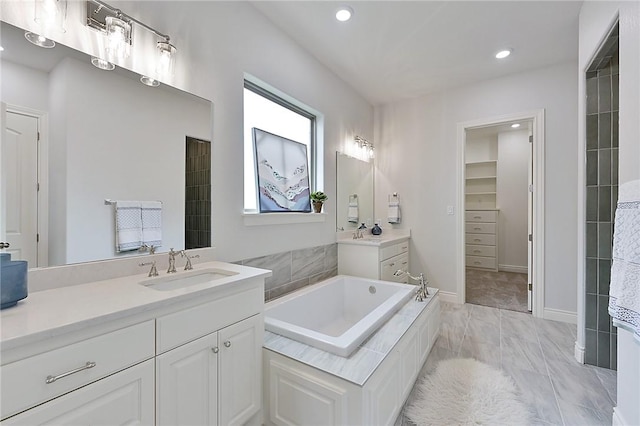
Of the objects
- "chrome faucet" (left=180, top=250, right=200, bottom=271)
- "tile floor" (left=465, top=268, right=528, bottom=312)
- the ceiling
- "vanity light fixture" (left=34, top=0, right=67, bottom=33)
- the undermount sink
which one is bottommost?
"tile floor" (left=465, top=268, right=528, bottom=312)

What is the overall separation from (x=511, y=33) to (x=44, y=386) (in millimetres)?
3623

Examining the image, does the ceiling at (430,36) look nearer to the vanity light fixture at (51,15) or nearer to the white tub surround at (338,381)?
the vanity light fixture at (51,15)

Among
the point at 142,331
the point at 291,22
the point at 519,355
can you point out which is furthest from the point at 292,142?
the point at 519,355

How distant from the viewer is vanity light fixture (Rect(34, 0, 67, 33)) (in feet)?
3.85

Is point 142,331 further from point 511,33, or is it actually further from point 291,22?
point 511,33

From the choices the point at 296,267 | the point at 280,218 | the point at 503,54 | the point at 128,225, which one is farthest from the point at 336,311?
the point at 503,54

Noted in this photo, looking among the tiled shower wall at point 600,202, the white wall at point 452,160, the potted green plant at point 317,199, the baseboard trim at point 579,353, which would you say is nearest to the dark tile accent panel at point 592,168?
the tiled shower wall at point 600,202

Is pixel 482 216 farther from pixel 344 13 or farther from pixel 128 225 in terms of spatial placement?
pixel 128 225

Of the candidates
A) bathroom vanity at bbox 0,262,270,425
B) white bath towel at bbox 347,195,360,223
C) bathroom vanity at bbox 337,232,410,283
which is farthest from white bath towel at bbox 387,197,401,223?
bathroom vanity at bbox 0,262,270,425

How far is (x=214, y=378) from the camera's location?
1.26m

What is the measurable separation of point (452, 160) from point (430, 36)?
1519 mm

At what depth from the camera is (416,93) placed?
364 centimetres

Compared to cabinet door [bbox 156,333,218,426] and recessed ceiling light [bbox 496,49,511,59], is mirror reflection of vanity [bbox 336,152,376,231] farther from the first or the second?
cabinet door [bbox 156,333,218,426]

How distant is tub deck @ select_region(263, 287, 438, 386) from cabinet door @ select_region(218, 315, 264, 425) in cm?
10
